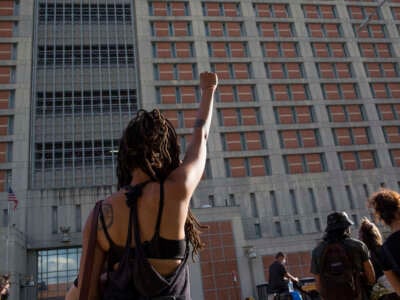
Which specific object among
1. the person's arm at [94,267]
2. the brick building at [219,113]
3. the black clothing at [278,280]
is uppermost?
the brick building at [219,113]

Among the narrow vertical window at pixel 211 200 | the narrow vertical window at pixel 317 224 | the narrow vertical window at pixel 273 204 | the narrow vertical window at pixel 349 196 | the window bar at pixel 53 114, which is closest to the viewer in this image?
the window bar at pixel 53 114

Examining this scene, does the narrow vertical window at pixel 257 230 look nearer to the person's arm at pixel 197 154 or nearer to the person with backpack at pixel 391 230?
the person with backpack at pixel 391 230

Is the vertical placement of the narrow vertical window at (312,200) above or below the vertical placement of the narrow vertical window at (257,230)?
above

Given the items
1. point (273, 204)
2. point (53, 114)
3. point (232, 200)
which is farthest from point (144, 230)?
point (53, 114)

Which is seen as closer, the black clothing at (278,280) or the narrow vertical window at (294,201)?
the black clothing at (278,280)

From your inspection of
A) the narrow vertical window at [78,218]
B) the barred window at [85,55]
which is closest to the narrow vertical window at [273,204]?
the narrow vertical window at [78,218]

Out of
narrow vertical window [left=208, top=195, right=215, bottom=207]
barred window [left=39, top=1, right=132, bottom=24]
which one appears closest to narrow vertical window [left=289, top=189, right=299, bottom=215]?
narrow vertical window [left=208, top=195, right=215, bottom=207]

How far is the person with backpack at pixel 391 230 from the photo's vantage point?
376 cm

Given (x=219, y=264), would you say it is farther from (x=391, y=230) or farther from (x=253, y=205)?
(x=391, y=230)

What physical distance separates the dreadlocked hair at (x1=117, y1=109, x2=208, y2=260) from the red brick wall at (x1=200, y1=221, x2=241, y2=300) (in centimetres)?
3387

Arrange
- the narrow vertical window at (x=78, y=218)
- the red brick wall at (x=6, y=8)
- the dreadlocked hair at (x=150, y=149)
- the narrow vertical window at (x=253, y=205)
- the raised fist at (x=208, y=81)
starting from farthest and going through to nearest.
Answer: the red brick wall at (x=6, y=8) → the narrow vertical window at (x=253, y=205) → the narrow vertical window at (x=78, y=218) → the raised fist at (x=208, y=81) → the dreadlocked hair at (x=150, y=149)

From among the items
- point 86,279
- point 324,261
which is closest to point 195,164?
point 86,279

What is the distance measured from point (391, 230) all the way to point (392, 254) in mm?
499

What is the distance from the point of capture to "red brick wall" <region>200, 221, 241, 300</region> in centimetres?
3553
